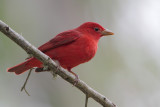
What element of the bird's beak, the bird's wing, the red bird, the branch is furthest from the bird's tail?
the bird's beak

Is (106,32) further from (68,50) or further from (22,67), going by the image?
(22,67)

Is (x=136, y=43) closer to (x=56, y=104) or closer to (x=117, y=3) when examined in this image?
(x=117, y=3)

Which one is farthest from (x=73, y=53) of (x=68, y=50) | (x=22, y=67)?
(x=22, y=67)

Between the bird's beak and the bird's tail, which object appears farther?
the bird's beak

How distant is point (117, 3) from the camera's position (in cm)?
718

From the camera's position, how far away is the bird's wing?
187 inches

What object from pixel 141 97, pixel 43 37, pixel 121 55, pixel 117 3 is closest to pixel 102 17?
pixel 117 3

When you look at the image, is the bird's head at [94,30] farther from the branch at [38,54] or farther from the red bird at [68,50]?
the branch at [38,54]

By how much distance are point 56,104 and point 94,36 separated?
181 cm

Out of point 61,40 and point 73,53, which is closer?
point 73,53

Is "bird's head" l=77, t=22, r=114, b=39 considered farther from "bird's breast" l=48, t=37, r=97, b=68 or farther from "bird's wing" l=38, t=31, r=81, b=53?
"bird's breast" l=48, t=37, r=97, b=68

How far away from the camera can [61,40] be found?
4.88 metres

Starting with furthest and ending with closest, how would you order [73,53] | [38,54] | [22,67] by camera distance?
[22,67]
[73,53]
[38,54]

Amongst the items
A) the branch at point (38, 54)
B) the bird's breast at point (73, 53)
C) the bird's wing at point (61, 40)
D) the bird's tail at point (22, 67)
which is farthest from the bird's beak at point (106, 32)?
the branch at point (38, 54)
